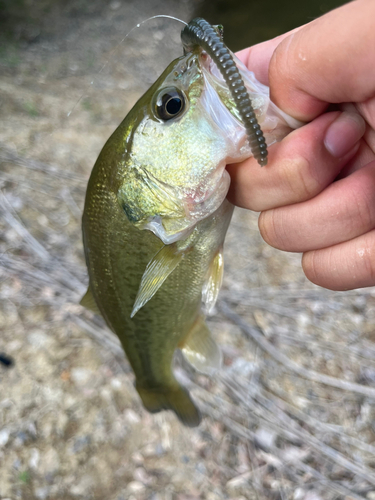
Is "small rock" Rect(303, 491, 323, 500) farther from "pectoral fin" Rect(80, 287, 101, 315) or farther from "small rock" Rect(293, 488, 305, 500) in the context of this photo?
"pectoral fin" Rect(80, 287, 101, 315)

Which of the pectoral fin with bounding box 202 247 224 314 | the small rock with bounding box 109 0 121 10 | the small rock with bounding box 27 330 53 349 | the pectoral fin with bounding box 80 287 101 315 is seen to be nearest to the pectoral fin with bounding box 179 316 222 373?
Answer: the pectoral fin with bounding box 202 247 224 314

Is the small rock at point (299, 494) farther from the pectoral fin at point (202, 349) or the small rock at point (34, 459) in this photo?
the small rock at point (34, 459)

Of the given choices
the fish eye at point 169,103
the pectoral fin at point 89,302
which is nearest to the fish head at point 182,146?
the fish eye at point 169,103

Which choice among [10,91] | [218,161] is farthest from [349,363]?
[10,91]

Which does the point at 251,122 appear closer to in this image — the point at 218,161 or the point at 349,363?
the point at 218,161

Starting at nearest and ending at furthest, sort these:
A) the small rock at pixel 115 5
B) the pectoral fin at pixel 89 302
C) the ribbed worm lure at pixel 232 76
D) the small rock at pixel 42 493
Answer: the ribbed worm lure at pixel 232 76 → the pectoral fin at pixel 89 302 → the small rock at pixel 42 493 → the small rock at pixel 115 5

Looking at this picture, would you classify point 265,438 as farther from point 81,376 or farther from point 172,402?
point 81,376
